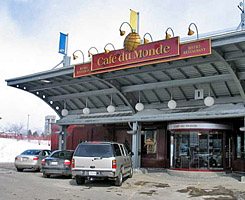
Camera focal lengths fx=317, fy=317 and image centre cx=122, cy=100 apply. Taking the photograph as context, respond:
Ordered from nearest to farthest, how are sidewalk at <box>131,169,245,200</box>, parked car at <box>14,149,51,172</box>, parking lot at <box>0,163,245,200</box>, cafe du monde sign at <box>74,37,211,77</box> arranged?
1. parking lot at <box>0,163,245,200</box>
2. sidewalk at <box>131,169,245,200</box>
3. cafe du monde sign at <box>74,37,211,77</box>
4. parked car at <box>14,149,51,172</box>

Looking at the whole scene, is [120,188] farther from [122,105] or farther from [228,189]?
[122,105]

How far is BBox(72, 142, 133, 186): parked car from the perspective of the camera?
40.4 feet

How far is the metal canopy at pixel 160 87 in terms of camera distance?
46.5 feet

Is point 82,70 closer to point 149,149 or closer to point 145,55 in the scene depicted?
point 145,55

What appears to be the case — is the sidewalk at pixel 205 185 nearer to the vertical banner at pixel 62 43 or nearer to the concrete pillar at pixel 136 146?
the concrete pillar at pixel 136 146

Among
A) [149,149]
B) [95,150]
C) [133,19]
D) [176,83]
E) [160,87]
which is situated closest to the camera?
[95,150]

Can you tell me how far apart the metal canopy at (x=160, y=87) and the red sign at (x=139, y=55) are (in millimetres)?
1313

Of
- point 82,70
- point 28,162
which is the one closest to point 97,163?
point 82,70

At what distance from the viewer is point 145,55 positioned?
14.6 metres

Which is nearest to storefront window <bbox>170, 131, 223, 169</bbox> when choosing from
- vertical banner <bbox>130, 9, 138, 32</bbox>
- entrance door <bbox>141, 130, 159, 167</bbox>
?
entrance door <bbox>141, 130, 159, 167</bbox>

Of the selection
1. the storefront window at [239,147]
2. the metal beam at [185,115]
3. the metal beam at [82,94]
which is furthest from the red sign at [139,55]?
the storefront window at [239,147]

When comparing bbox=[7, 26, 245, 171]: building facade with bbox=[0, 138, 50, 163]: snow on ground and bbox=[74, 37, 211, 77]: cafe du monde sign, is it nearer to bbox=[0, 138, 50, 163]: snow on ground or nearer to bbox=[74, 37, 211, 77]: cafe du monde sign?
bbox=[74, 37, 211, 77]: cafe du monde sign

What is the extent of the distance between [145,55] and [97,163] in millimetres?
5436

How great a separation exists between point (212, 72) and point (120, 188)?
24.7 feet
